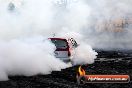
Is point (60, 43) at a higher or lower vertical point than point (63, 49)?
higher

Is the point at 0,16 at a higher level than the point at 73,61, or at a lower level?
higher

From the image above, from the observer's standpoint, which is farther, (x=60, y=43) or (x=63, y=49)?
(x=60, y=43)

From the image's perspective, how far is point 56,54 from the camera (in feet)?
72.2

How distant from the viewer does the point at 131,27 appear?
50562 mm

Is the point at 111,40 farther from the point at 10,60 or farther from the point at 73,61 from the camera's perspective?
the point at 10,60

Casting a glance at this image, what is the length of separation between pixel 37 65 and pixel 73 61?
14.9 ft

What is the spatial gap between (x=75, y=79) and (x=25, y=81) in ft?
7.68

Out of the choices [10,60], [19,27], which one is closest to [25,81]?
[10,60]

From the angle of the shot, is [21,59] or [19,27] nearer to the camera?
[21,59]

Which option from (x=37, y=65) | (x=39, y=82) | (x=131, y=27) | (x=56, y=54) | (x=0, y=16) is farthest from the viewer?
(x=131, y=27)

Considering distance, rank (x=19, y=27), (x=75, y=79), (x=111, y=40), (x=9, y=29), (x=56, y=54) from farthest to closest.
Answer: (x=111, y=40), (x=19, y=27), (x=9, y=29), (x=56, y=54), (x=75, y=79)

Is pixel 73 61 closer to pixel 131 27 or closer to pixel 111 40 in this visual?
pixel 131 27

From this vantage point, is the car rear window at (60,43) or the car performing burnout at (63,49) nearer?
the car performing burnout at (63,49)

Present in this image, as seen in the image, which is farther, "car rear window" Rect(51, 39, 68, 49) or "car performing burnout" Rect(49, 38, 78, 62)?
"car rear window" Rect(51, 39, 68, 49)
